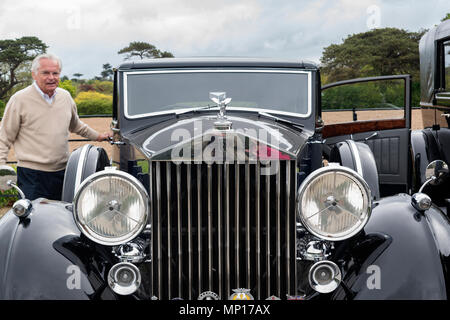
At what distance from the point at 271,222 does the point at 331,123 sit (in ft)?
12.3

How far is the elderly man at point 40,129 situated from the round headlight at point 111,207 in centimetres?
210

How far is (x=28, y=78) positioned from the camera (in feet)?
67.0

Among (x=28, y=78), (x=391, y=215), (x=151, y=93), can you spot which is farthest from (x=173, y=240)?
(x=28, y=78)

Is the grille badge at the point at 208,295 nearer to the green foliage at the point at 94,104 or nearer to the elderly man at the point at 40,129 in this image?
the elderly man at the point at 40,129

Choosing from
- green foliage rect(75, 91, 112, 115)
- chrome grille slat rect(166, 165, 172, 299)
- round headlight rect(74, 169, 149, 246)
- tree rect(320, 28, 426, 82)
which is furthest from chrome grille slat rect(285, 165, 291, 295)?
tree rect(320, 28, 426, 82)

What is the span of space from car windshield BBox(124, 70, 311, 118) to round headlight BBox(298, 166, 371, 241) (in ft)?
4.64

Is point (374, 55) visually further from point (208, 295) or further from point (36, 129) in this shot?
point (208, 295)

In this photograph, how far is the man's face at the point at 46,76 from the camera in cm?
454

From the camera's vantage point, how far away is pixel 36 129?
15.0 feet

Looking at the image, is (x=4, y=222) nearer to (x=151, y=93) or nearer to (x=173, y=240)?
(x=173, y=240)

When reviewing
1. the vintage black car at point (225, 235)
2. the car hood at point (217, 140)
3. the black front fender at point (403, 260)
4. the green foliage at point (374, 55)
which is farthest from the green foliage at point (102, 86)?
the black front fender at point (403, 260)

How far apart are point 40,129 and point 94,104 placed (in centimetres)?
1580

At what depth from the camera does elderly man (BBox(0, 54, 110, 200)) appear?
4523 mm

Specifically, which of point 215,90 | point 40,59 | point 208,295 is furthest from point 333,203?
point 40,59
